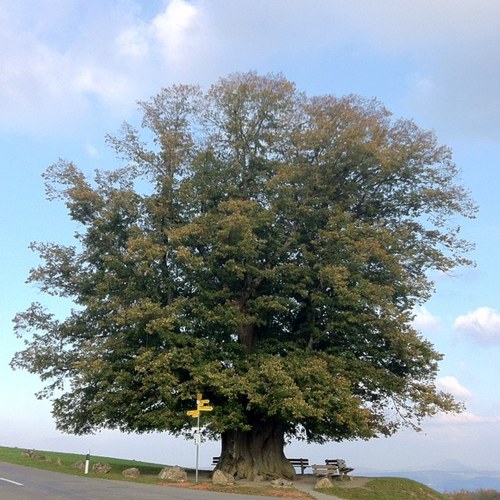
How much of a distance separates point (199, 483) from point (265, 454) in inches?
221

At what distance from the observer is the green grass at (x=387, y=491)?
26594mm

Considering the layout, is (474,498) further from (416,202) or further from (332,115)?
(332,115)

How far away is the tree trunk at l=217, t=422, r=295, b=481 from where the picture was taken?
30641 mm

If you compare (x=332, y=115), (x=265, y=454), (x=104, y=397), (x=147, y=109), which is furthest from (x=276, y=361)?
(x=147, y=109)

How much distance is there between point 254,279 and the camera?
106ft

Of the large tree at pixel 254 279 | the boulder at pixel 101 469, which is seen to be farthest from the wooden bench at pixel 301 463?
the boulder at pixel 101 469

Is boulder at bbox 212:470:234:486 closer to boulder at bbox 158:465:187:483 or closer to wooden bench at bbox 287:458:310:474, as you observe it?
boulder at bbox 158:465:187:483

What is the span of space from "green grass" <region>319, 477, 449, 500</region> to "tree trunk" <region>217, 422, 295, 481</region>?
14.6 feet

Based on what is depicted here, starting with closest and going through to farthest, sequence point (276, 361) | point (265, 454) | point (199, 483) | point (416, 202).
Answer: point (199, 483), point (276, 361), point (265, 454), point (416, 202)

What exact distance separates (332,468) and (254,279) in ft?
32.8

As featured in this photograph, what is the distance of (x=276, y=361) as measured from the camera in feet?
94.7

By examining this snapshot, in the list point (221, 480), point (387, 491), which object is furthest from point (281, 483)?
point (387, 491)

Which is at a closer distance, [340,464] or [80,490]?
[80,490]

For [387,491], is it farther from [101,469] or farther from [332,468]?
[101,469]
